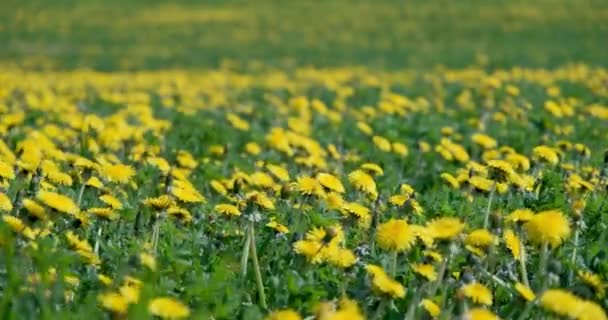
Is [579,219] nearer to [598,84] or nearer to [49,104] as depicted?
[49,104]

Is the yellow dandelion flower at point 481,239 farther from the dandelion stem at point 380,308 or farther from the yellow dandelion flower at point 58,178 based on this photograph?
the yellow dandelion flower at point 58,178

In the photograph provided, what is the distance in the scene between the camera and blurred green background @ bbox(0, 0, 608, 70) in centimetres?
2158

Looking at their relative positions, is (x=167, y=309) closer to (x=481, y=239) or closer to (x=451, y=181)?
(x=481, y=239)

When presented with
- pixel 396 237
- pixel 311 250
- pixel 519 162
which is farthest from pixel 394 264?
pixel 519 162

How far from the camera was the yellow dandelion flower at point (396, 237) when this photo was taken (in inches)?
104

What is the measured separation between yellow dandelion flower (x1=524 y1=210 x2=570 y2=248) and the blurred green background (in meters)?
14.9

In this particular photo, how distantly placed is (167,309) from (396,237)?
81cm

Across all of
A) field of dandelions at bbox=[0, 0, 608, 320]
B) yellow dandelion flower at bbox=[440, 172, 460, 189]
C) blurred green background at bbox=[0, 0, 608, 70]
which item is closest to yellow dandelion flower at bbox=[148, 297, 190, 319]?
field of dandelions at bbox=[0, 0, 608, 320]

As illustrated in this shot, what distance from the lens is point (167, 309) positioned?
7.02ft

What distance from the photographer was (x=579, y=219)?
304 cm

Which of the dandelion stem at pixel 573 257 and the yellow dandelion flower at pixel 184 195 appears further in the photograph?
the yellow dandelion flower at pixel 184 195

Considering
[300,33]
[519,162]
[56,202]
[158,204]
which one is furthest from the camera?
[300,33]

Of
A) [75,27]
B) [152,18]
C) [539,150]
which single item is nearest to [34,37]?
[75,27]

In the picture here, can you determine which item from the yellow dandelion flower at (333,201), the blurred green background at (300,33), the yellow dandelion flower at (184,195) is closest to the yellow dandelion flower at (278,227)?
the yellow dandelion flower at (333,201)
